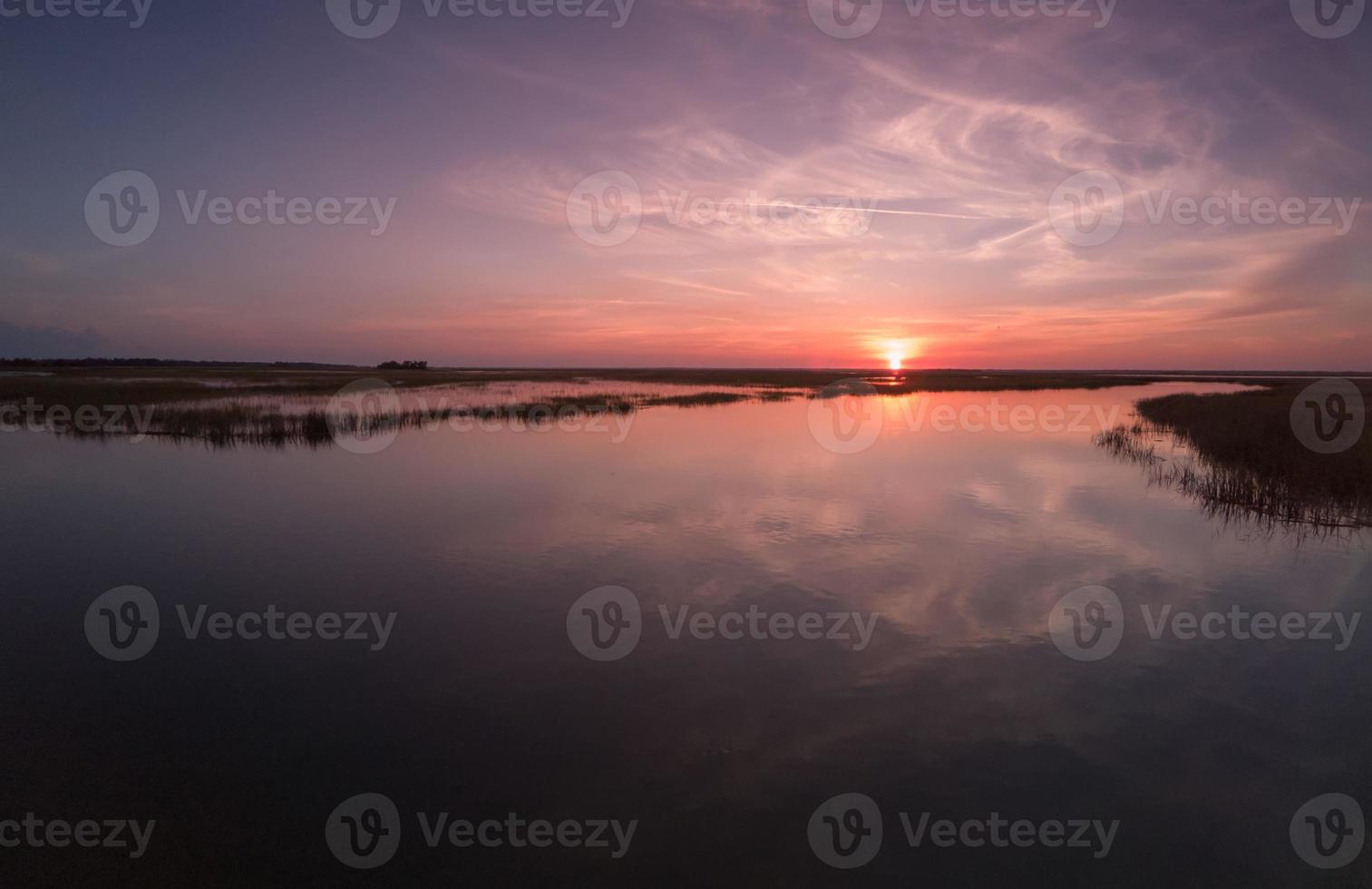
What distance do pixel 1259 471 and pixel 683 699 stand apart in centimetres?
1824

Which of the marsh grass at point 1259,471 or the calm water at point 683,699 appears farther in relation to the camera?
the marsh grass at point 1259,471

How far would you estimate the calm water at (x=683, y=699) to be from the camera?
498 centimetres

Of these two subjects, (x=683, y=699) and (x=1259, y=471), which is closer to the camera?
→ (x=683, y=699)

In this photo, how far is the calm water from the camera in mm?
4984

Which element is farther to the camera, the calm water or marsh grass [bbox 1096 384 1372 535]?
marsh grass [bbox 1096 384 1372 535]

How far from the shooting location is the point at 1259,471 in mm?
17359

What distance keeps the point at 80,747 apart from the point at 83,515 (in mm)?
11136

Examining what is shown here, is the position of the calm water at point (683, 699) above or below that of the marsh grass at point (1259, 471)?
below

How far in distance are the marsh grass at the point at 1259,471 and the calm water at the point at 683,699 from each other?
1.94 m

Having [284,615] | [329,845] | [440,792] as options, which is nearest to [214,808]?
[329,845]

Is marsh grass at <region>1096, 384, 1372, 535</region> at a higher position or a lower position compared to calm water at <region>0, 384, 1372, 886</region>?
higher

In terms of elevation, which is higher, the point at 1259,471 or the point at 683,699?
the point at 1259,471

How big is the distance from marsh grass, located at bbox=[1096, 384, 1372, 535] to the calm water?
194 centimetres

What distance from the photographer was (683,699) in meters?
6.95
